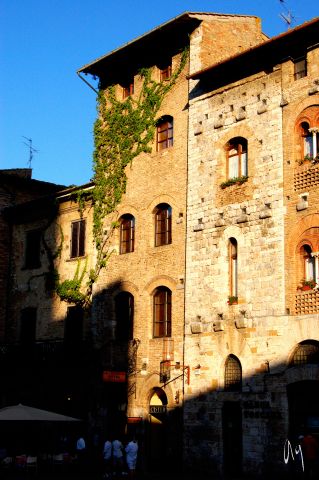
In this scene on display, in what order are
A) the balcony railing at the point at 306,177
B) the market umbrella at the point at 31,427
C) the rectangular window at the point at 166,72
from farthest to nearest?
1. the rectangular window at the point at 166,72
2. the market umbrella at the point at 31,427
3. the balcony railing at the point at 306,177

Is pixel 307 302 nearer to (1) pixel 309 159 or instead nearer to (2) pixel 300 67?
(1) pixel 309 159

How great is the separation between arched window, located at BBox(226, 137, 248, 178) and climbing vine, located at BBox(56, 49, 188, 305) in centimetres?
407

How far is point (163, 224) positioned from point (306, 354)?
315 inches

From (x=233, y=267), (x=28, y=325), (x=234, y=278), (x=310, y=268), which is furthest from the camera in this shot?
(x=28, y=325)

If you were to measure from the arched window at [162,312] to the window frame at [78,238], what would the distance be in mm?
5057

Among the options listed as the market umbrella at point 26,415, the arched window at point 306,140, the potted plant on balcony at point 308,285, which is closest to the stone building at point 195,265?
the arched window at point 306,140

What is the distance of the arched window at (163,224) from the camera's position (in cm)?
2673

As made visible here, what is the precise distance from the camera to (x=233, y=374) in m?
23.2

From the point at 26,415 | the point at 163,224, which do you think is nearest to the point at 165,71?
the point at 163,224

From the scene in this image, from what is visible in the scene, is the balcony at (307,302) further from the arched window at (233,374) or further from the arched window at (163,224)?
the arched window at (163,224)

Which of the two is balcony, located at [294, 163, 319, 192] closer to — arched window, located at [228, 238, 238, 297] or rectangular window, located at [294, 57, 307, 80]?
arched window, located at [228, 238, 238, 297]

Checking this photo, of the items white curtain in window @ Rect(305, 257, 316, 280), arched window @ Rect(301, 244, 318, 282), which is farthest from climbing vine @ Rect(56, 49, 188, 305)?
white curtain in window @ Rect(305, 257, 316, 280)

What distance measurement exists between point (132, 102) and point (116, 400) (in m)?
11.4

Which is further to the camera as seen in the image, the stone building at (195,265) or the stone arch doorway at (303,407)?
the stone building at (195,265)
